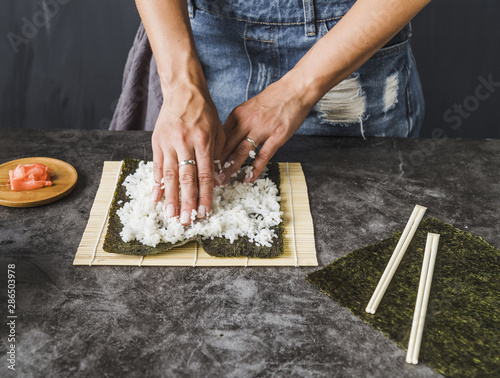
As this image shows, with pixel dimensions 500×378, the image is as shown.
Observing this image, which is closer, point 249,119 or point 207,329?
point 207,329

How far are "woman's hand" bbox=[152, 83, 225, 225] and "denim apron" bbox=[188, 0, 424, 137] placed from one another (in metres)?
0.38

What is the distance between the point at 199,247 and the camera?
117cm

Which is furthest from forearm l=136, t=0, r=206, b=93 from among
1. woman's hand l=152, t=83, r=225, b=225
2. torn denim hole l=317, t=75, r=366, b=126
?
torn denim hole l=317, t=75, r=366, b=126

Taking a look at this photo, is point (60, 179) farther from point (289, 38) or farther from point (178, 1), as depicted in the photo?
point (289, 38)

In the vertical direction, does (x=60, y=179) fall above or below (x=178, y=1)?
below

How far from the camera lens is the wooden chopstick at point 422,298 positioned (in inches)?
35.0

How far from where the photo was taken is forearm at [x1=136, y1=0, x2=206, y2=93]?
1429mm

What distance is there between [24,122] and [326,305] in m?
2.62

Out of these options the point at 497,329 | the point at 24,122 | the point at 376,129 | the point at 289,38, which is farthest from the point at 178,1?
the point at 24,122

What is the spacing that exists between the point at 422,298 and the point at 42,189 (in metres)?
1.04

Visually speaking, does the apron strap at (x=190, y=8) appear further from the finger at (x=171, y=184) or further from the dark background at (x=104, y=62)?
the dark background at (x=104, y=62)

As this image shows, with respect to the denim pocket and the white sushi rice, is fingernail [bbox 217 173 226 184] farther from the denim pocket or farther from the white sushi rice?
the denim pocket

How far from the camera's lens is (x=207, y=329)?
939 millimetres

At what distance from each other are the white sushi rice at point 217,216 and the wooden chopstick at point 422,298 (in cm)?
37
